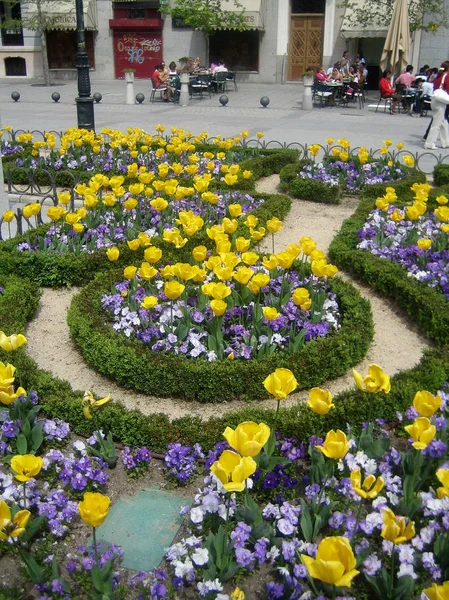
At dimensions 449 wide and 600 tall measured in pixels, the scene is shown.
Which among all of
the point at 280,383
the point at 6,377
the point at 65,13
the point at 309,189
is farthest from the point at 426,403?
the point at 65,13

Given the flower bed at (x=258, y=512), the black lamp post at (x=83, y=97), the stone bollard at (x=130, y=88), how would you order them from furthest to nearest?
the stone bollard at (x=130, y=88) → the black lamp post at (x=83, y=97) → the flower bed at (x=258, y=512)

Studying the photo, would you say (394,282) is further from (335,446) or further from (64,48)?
(64,48)

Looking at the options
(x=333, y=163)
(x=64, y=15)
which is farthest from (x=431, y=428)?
(x=64, y=15)

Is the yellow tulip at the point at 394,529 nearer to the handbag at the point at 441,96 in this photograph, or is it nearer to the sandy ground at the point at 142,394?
the sandy ground at the point at 142,394

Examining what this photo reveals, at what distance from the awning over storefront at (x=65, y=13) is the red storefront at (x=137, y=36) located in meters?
0.94

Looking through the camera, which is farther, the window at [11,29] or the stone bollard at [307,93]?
the window at [11,29]

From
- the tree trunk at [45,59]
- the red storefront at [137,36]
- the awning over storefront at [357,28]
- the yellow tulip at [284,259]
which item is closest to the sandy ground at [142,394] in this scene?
the yellow tulip at [284,259]

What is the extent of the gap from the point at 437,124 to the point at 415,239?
8.07 m

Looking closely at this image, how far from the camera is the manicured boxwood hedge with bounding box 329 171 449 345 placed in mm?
5429

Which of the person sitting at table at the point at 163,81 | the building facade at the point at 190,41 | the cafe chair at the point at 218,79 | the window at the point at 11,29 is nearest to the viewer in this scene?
the person sitting at table at the point at 163,81

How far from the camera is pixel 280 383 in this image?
9.82 ft

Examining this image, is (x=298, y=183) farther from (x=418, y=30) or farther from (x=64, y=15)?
(x=64, y=15)

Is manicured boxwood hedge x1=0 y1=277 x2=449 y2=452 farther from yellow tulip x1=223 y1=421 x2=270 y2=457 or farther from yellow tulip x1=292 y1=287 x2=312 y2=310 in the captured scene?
yellow tulip x1=223 y1=421 x2=270 y2=457

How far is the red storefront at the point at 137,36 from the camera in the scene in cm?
2995
